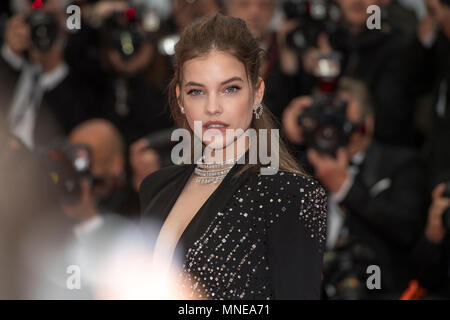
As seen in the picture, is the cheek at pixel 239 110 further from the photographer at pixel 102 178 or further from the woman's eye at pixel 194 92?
the photographer at pixel 102 178

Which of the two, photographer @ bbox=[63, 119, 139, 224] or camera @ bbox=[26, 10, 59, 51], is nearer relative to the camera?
photographer @ bbox=[63, 119, 139, 224]

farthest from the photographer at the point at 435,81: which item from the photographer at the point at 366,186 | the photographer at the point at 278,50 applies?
the photographer at the point at 278,50

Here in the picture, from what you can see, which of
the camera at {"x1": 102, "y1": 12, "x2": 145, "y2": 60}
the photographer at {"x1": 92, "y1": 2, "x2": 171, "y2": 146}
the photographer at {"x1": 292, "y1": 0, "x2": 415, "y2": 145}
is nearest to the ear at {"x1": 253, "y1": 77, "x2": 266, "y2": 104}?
the photographer at {"x1": 292, "y1": 0, "x2": 415, "y2": 145}

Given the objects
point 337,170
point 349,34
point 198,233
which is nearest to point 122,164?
point 337,170

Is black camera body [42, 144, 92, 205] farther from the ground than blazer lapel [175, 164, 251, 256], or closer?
farther from the ground

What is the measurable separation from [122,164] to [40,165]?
1.65ft

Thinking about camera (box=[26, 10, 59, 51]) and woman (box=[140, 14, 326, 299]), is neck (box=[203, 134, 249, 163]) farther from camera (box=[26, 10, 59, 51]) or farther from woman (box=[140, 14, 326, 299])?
camera (box=[26, 10, 59, 51])

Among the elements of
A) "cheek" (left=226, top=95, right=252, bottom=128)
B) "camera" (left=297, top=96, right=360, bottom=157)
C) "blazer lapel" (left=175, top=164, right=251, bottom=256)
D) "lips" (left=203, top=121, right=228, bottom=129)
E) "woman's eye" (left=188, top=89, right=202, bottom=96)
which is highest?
"camera" (left=297, top=96, right=360, bottom=157)

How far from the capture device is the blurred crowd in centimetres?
364

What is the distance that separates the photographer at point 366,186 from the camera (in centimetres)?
369

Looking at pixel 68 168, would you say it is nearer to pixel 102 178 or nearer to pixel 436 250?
pixel 102 178

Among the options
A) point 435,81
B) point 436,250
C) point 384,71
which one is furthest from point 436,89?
point 436,250

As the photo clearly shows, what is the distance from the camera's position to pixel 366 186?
152 inches

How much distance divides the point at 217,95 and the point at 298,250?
0.40 meters
